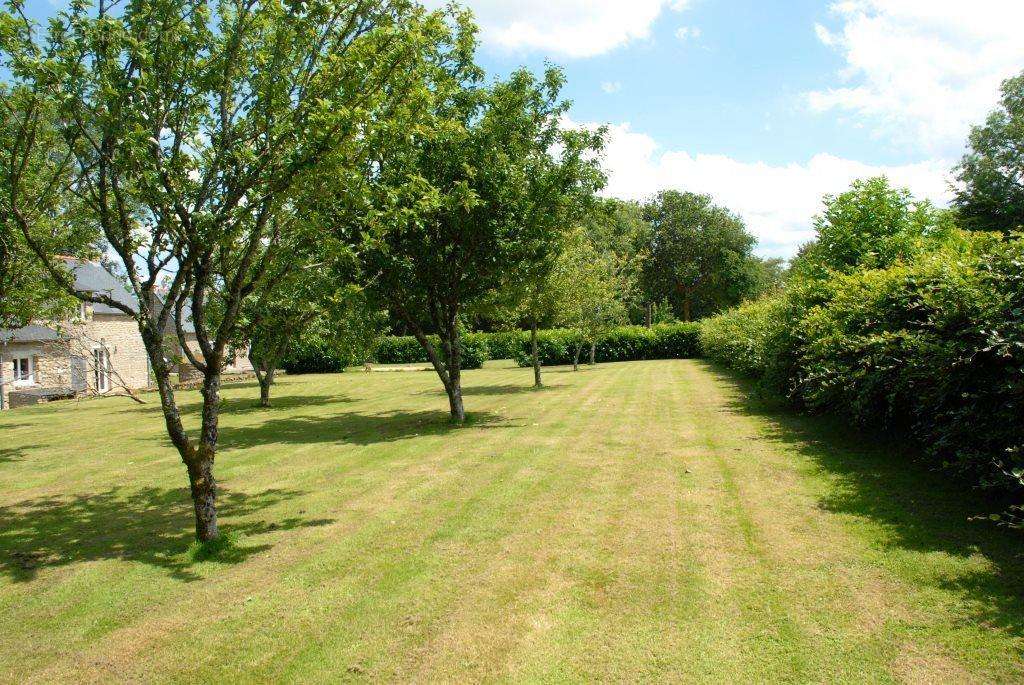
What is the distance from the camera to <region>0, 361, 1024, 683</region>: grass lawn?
405 centimetres

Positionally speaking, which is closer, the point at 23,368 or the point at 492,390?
the point at 492,390

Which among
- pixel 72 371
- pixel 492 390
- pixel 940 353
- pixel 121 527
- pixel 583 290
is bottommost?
pixel 121 527

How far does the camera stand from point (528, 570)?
5.49 meters

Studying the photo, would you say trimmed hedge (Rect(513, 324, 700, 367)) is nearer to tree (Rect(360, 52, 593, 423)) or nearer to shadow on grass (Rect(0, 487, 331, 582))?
tree (Rect(360, 52, 593, 423))

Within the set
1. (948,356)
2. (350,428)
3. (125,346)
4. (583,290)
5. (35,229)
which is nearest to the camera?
(948,356)

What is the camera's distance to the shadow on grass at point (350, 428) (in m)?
13.5

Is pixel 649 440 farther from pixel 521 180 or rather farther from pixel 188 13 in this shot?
pixel 188 13

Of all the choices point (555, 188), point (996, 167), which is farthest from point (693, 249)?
point (555, 188)

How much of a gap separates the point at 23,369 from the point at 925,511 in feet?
110

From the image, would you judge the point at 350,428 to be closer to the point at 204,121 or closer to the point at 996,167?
the point at 204,121

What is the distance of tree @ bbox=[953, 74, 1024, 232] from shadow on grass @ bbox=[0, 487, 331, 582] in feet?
129

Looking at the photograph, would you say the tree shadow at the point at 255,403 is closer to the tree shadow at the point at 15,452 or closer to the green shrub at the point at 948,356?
the tree shadow at the point at 15,452

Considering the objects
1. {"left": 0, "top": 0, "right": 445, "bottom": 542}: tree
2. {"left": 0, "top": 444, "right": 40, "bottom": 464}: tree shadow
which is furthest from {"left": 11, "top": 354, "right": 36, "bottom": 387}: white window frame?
{"left": 0, "top": 0, "right": 445, "bottom": 542}: tree

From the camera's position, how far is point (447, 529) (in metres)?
6.74
